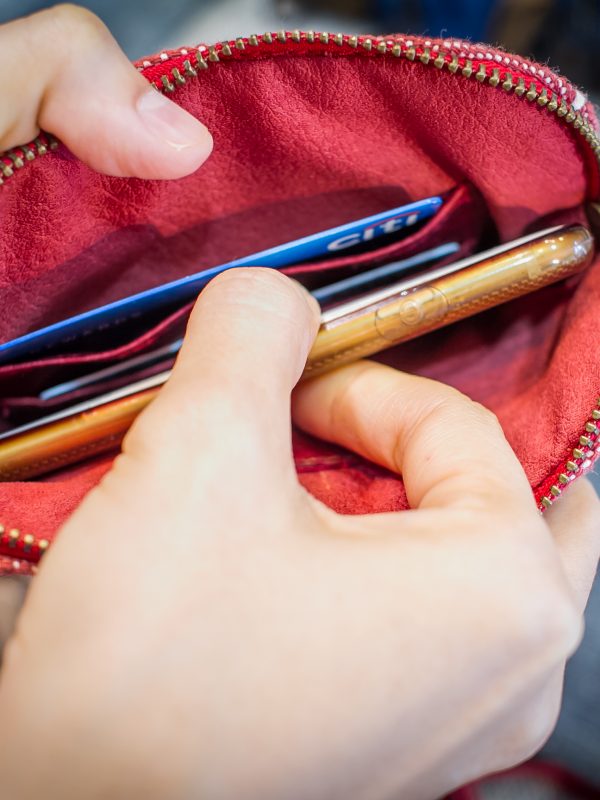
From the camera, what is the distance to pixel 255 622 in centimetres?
29

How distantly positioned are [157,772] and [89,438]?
22cm

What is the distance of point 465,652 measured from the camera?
0.30 m

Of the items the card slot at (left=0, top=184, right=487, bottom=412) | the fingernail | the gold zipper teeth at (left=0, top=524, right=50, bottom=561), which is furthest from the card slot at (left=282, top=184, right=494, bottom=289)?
the gold zipper teeth at (left=0, top=524, right=50, bottom=561)

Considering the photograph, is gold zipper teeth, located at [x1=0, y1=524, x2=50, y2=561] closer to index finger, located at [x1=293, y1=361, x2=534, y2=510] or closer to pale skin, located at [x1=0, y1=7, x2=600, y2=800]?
pale skin, located at [x1=0, y1=7, x2=600, y2=800]

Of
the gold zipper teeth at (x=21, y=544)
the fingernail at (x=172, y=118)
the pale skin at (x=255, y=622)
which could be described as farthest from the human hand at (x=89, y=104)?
the gold zipper teeth at (x=21, y=544)

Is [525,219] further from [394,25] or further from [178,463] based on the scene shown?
[394,25]

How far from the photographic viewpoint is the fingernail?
39 cm

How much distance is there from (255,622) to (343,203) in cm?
30

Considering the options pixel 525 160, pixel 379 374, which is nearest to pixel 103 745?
pixel 379 374

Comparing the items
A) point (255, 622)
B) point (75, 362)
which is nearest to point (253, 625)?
point (255, 622)

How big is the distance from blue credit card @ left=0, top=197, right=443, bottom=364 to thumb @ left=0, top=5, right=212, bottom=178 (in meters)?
0.07

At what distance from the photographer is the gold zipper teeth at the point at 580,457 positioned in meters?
0.39

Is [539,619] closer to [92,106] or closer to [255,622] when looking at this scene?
[255,622]

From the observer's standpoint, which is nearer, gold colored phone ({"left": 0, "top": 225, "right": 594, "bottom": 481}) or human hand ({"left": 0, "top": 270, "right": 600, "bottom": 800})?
human hand ({"left": 0, "top": 270, "right": 600, "bottom": 800})
